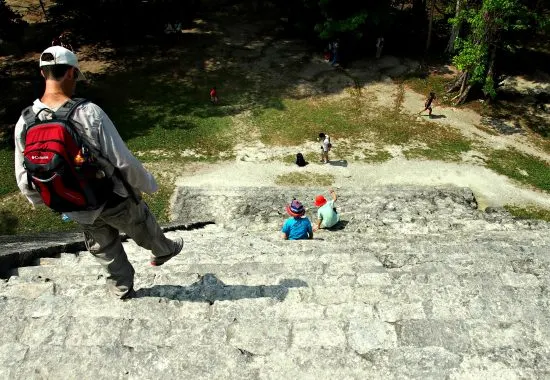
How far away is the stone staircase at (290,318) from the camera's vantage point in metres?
3.05

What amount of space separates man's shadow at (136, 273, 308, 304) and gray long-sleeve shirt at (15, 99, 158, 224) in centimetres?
106

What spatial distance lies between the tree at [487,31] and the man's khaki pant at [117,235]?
13177 mm

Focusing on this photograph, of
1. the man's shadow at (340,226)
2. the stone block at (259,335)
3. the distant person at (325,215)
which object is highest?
the stone block at (259,335)

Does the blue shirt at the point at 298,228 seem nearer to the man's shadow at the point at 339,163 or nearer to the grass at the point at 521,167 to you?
the man's shadow at the point at 339,163

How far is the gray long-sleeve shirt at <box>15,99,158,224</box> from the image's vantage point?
117 inches

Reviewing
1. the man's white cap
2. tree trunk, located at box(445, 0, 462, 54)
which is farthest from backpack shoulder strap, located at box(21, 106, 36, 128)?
tree trunk, located at box(445, 0, 462, 54)

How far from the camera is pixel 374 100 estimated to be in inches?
648

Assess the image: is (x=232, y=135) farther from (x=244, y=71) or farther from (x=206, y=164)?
(x=244, y=71)

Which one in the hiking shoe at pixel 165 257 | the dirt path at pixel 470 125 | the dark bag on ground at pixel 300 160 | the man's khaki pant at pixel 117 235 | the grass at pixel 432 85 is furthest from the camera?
the grass at pixel 432 85

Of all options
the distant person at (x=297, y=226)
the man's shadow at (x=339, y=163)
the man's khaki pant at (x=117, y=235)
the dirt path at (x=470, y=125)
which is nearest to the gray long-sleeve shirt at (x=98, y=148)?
the man's khaki pant at (x=117, y=235)

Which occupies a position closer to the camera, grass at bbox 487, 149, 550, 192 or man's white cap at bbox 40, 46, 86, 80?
man's white cap at bbox 40, 46, 86, 80

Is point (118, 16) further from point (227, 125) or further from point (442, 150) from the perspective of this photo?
point (442, 150)

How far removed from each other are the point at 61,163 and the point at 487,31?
48.6ft

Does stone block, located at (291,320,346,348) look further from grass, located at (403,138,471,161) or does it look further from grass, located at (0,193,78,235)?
grass, located at (403,138,471,161)
